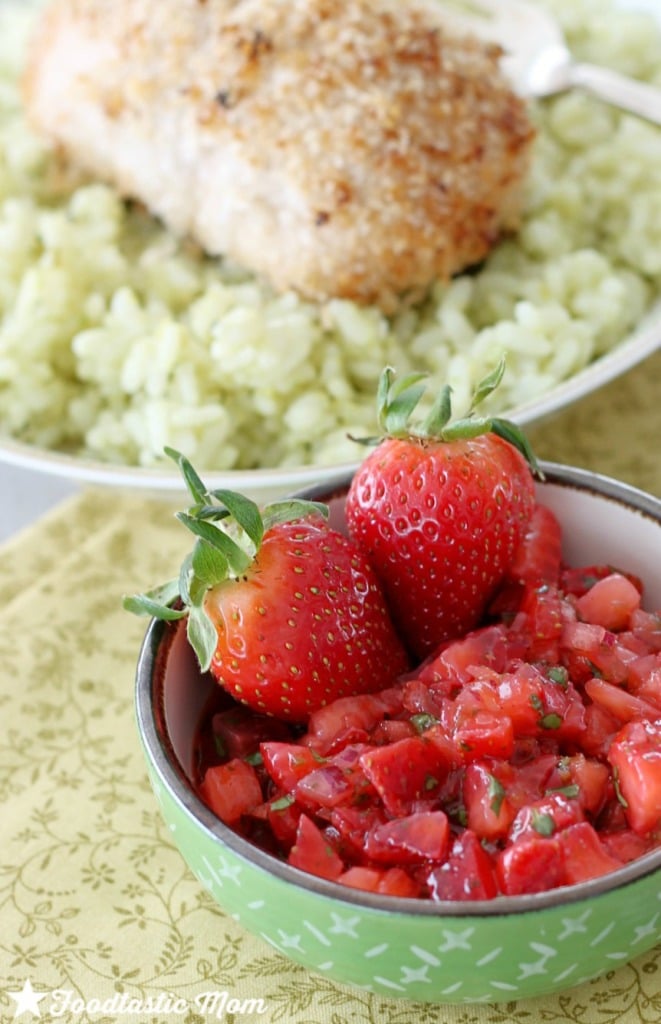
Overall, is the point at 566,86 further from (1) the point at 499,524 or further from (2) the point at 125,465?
(1) the point at 499,524

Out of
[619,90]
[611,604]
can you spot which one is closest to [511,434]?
[611,604]

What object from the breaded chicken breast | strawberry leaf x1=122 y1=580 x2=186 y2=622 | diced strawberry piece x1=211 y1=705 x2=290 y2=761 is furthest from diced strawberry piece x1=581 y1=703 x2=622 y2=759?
the breaded chicken breast

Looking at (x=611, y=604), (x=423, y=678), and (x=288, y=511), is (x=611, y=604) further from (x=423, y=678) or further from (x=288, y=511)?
(x=288, y=511)

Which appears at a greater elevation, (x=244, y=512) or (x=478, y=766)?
(x=244, y=512)

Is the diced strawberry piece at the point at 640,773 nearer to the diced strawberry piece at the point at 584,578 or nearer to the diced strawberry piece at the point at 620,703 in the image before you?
the diced strawberry piece at the point at 620,703

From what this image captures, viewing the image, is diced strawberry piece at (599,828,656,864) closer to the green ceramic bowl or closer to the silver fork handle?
the green ceramic bowl

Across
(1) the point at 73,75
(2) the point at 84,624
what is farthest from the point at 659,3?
(2) the point at 84,624
